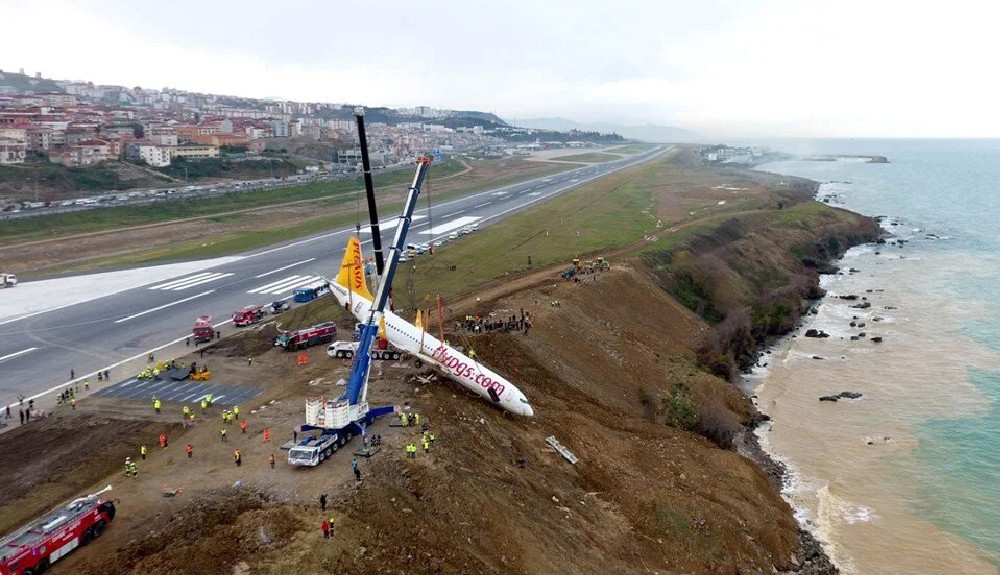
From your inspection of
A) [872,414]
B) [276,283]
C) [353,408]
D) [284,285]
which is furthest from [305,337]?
[872,414]

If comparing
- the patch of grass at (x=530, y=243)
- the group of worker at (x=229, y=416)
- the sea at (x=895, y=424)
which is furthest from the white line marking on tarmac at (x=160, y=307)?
the sea at (x=895, y=424)

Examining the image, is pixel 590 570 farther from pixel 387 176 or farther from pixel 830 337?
pixel 387 176

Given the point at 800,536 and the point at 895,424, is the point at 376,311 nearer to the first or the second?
the point at 800,536

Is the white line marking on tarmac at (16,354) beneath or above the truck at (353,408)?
beneath

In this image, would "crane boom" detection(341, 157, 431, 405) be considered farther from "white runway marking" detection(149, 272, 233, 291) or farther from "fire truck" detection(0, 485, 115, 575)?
"white runway marking" detection(149, 272, 233, 291)

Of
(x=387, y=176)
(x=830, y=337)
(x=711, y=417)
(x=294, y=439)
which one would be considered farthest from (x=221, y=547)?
(x=387, y=176)

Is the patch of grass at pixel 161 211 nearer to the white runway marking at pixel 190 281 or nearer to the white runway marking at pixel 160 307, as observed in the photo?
the white runway marking at pixel 190 281
